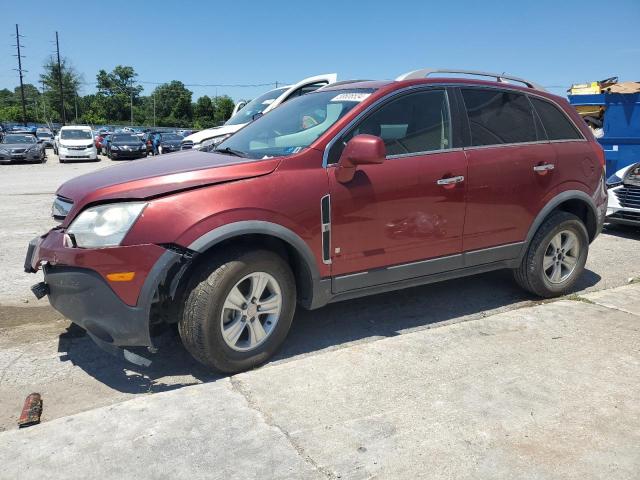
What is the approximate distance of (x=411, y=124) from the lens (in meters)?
3.97

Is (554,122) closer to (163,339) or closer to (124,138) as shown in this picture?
(163,339)

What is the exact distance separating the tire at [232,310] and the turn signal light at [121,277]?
1.13 feet

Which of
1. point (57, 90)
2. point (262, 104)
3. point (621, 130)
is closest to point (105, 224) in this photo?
point (262, 104)

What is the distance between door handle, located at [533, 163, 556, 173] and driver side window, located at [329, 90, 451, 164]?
0.90m

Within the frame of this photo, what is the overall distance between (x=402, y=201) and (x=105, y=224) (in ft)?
6.42

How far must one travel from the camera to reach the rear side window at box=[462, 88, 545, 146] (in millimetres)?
4242

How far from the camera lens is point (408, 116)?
3.96 m

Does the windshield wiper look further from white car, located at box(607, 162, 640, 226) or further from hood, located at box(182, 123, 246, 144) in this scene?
white car, located at box(607, 162, 640, 226)

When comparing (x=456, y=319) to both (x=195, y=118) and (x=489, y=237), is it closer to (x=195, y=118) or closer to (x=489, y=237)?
(x=489, y=237)

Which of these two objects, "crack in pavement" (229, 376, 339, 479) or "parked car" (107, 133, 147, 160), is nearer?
"crack in pavement" (229, 376, 339, 479)

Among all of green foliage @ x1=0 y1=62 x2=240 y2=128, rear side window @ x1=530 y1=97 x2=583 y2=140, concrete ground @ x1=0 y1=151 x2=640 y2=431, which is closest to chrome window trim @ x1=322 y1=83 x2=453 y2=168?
rear side window @ x1=530 y1=97 x2=583 y2=140

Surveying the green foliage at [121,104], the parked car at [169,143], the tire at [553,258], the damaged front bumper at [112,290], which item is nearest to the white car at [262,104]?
the tire at [553,258]

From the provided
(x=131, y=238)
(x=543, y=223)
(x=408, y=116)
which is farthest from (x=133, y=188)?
(x=543, y=223)

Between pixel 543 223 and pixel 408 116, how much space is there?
5.46 feet
